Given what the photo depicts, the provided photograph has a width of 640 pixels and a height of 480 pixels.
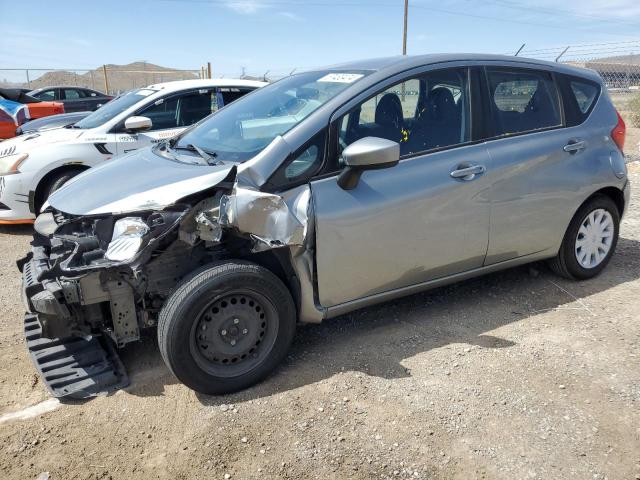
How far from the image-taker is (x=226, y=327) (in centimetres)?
290

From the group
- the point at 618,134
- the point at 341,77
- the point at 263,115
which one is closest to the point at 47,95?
the point at 263,115

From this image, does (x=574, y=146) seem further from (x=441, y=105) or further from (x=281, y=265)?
(x=281, y=265)

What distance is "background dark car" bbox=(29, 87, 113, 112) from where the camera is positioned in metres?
16.7

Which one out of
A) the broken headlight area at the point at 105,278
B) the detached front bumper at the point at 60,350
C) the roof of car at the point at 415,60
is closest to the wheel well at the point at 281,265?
the broken headlight area at the point at 105,278

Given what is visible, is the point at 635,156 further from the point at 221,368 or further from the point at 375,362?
the point at 221,368

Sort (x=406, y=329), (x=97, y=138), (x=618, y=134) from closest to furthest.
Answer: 1. (x=406, y=329)
2. (x=618, y=134)
3. (x=97, y=138)

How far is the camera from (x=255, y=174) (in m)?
2.94

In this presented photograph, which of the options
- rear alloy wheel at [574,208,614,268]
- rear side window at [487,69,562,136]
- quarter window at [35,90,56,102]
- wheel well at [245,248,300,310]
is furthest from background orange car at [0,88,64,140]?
rear alloy wheel at [574,208,614,268]

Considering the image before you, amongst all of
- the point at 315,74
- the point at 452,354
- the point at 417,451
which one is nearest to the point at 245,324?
the point at 417,451

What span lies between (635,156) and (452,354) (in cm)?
927

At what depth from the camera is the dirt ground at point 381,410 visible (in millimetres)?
2447

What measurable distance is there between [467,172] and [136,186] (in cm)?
208

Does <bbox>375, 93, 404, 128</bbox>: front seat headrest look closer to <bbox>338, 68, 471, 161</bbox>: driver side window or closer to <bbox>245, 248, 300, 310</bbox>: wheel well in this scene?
<bbox>338, 68, 471, 161</bbox>: driver side window

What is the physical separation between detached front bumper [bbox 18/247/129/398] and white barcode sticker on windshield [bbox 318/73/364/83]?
2.11 metres
